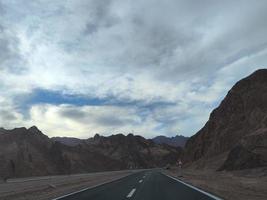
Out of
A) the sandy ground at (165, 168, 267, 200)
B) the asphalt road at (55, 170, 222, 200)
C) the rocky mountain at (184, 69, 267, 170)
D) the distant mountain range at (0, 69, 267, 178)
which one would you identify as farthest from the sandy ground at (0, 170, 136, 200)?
the rocky mountain at (184, 69, 267, 170)

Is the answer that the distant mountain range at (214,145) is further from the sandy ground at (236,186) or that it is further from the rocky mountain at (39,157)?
the sandy ground at (236,186)

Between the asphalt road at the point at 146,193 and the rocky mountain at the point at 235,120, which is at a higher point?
the rocky mountain at the point at 235,120

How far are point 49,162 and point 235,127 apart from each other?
5610 cm

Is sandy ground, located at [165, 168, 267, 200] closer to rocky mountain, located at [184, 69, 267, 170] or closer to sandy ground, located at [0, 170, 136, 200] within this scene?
sandy ground, located at [0, 170, 136, 200]

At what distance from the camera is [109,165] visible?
157750 millimetres

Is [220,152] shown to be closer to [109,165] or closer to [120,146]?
[109,165]

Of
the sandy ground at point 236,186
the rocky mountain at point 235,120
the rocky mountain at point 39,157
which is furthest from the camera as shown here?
the rocky mountain at point 39,157

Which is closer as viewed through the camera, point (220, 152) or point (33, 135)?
point (220, 152)

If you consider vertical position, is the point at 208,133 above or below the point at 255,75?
below

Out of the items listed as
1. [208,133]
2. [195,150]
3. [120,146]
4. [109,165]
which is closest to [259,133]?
[208,133]


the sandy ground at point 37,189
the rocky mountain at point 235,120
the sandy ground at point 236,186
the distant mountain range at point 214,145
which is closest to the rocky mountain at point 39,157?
the distant mountain range at point 214,145

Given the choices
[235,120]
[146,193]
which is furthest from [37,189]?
[235,120]

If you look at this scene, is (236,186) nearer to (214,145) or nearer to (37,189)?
(37,189)

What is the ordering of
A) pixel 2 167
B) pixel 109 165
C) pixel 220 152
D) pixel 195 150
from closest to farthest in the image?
pixel 220 152, pixel 2 167, pixel 195 150, pixel 109 165
